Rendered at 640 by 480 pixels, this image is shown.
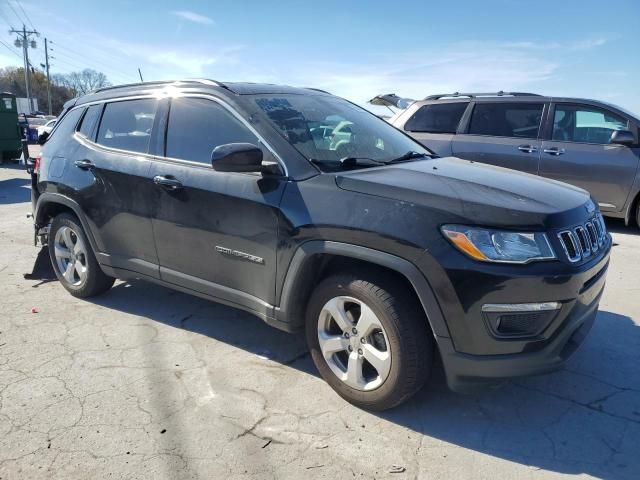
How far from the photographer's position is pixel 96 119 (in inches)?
168

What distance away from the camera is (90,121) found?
→ 4309mm

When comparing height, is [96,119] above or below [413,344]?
above

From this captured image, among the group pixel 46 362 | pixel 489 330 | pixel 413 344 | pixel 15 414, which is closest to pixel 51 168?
pixel 46 362

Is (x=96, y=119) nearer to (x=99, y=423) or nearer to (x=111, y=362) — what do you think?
(x=111, y=362)

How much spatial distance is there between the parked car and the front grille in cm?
453

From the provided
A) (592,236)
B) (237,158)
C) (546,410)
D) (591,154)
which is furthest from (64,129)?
(591,154)

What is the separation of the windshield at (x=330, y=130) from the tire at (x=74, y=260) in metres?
2.08

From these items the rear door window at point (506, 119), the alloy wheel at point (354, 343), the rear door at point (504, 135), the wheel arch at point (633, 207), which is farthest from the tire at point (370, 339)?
the wheel arch at point (633, 207)

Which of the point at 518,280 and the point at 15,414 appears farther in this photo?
the point at 15,414

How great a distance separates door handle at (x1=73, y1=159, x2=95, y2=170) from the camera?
13.3 feet

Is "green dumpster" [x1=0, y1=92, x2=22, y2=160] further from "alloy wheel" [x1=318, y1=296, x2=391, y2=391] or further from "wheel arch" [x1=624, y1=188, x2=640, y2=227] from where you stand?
"wheel arch" [x1=624, y1=188, x2=640, y2=227]

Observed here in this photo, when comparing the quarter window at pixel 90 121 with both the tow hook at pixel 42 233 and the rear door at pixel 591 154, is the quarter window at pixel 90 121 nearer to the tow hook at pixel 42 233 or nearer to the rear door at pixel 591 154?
the tow hook at pixel 42 233

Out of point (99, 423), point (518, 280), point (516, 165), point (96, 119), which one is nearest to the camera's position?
point (518, 280)

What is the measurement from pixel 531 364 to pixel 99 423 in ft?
7.33
